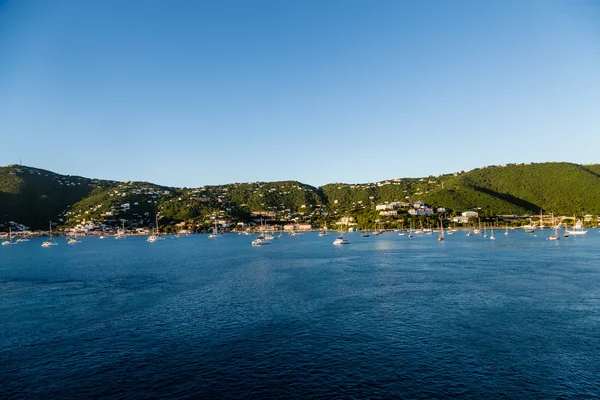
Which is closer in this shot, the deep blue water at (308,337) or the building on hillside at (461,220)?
the deep blue water at (308,337)

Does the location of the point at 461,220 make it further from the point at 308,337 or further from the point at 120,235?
the point at 308,337

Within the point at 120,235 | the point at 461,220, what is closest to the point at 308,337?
the point at 461,220

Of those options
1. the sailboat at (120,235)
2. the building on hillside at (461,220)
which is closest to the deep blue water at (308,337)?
the building on hillside at (461,220)

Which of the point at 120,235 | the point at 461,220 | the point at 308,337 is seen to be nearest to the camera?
the point at 308,337

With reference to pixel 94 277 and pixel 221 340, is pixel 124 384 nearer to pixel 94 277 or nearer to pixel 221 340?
Result: pixel 221 340

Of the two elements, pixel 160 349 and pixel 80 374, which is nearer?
pixel 80 374

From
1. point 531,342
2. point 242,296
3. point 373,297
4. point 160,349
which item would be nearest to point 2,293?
point 242,296

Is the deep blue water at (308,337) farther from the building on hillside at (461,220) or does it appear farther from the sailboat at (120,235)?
the sailboat at (120,235)

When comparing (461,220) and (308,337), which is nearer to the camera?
(308,337)

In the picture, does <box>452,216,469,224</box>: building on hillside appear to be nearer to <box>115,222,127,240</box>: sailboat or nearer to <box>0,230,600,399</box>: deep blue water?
<box>0,230,600,399</box>: deep blue water
